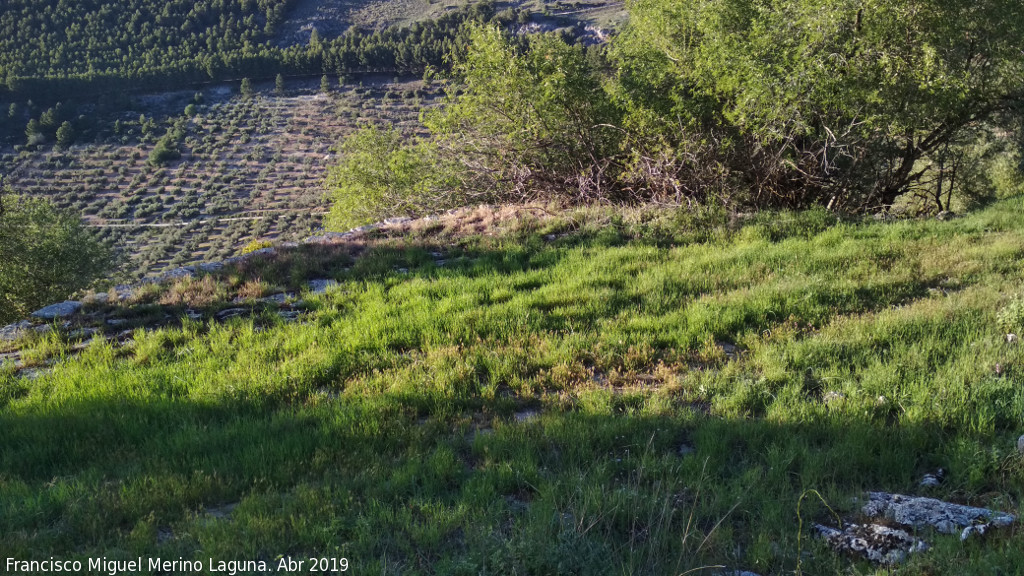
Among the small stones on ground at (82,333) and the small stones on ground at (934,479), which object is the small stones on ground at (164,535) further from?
the small stones on ground at (82,333)

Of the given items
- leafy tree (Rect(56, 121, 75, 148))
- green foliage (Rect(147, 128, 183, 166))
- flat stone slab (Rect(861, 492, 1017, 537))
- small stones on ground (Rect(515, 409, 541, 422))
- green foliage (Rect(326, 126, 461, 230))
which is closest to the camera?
flat stone slab (Rect(861, 492, 1017, 537))

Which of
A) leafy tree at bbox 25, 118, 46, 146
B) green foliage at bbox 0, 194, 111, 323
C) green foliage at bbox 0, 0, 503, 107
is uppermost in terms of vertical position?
green foliage at bbox 0, 0, 503, 107

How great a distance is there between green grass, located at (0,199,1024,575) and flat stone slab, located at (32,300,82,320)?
1.36m

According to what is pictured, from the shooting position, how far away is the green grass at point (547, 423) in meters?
3.13

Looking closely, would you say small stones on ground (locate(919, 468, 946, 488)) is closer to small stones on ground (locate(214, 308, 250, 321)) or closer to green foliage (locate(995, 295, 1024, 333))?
green foliage (locate(995, 295, 1024, 333))

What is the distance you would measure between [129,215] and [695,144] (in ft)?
190

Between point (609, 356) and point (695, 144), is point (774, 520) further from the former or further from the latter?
point (695, 144)

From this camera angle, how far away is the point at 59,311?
782 cm

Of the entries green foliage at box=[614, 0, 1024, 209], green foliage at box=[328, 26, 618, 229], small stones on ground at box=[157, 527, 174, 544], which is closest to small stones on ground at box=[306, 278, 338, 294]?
small stones on ground at box=[157, 527, 174, 544]

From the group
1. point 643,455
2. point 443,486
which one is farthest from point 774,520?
point 443,486

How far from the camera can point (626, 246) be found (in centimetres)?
892

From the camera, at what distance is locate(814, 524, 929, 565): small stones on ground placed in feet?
9.32

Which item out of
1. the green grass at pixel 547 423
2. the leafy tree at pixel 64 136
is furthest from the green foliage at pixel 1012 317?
the leafy tree at pixel 64 136

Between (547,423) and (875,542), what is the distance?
2.10m
